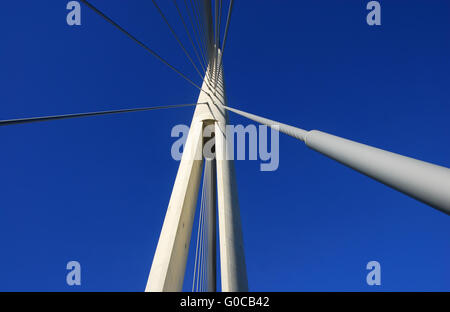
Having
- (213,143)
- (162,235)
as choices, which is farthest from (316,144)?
(213,143)

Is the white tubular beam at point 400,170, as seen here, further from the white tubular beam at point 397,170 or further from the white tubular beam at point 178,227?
the white tubular beam at point 178,227

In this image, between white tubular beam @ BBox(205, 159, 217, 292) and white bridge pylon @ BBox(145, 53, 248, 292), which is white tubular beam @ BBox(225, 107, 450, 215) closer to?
white bridge pylon @ BBox(145, 53, 248, 292)

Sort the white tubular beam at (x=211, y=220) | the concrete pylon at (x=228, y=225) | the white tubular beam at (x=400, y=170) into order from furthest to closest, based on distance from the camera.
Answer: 1. the white tubular beam at (x=211, y=220)
2. the concrete pylon at (x=228, y=225)
3. the white tubular beam at (x=400, y=170)

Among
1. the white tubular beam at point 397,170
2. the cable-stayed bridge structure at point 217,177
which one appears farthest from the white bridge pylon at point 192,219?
the white tubular beam at point 397,170

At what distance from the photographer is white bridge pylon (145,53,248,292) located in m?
2.41

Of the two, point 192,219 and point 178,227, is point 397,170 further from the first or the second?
point 192,219

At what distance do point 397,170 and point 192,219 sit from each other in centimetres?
294

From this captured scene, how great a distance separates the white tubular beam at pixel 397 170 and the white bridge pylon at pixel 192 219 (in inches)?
80.5

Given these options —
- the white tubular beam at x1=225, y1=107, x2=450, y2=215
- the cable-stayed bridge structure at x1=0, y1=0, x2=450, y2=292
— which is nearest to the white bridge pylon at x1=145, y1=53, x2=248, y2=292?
the cable-stayed bridge structure at x1=0, y1=0, x2=450, y2=292

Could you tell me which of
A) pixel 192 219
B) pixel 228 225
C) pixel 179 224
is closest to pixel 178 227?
pixel 179 224

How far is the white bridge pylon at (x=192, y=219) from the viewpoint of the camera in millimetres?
2408

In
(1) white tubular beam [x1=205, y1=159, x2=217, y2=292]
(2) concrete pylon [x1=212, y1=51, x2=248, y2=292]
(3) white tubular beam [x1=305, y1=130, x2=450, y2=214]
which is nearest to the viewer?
(3) white tubular beam [x1=305, y1=130, x2=450, y2=214]

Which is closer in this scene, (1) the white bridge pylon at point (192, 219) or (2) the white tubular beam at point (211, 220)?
(1) the white bridge pylon at point (192, 219)

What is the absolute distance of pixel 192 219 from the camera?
3193 mm
